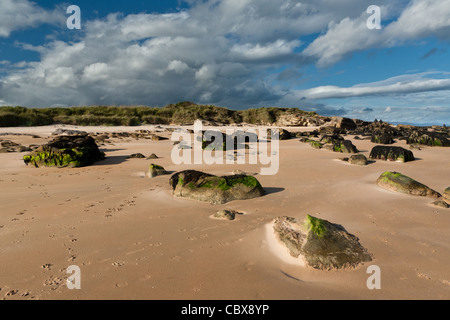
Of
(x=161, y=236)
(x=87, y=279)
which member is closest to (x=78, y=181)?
(x=161, y=236)

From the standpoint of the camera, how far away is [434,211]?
434cm

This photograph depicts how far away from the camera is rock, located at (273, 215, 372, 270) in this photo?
2.78 metres

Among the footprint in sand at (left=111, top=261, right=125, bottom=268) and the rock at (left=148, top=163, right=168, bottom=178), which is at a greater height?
the rock at (left=148, top=163, right=168, bottom=178)

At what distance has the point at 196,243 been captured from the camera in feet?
10.7

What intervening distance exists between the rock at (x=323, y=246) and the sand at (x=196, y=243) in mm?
95

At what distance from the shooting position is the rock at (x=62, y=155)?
27.7ft

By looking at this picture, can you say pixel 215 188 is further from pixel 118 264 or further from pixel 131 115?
pixel 131 115

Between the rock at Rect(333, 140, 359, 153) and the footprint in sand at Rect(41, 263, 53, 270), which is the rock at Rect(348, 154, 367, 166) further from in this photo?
the footprint in sand at Rect(41, 263, 53, 270)

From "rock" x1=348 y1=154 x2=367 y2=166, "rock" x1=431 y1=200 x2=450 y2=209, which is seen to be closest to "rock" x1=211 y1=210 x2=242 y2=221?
"rock" x1=431 y1=200 x2=450 y2=209

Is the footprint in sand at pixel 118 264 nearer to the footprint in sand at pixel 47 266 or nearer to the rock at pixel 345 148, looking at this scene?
the footprint in sand at pixel 47 266

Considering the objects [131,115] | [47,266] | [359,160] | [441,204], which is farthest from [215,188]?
[131,115]

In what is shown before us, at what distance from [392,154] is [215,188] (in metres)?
8.07

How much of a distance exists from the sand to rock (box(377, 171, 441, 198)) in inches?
9.2
